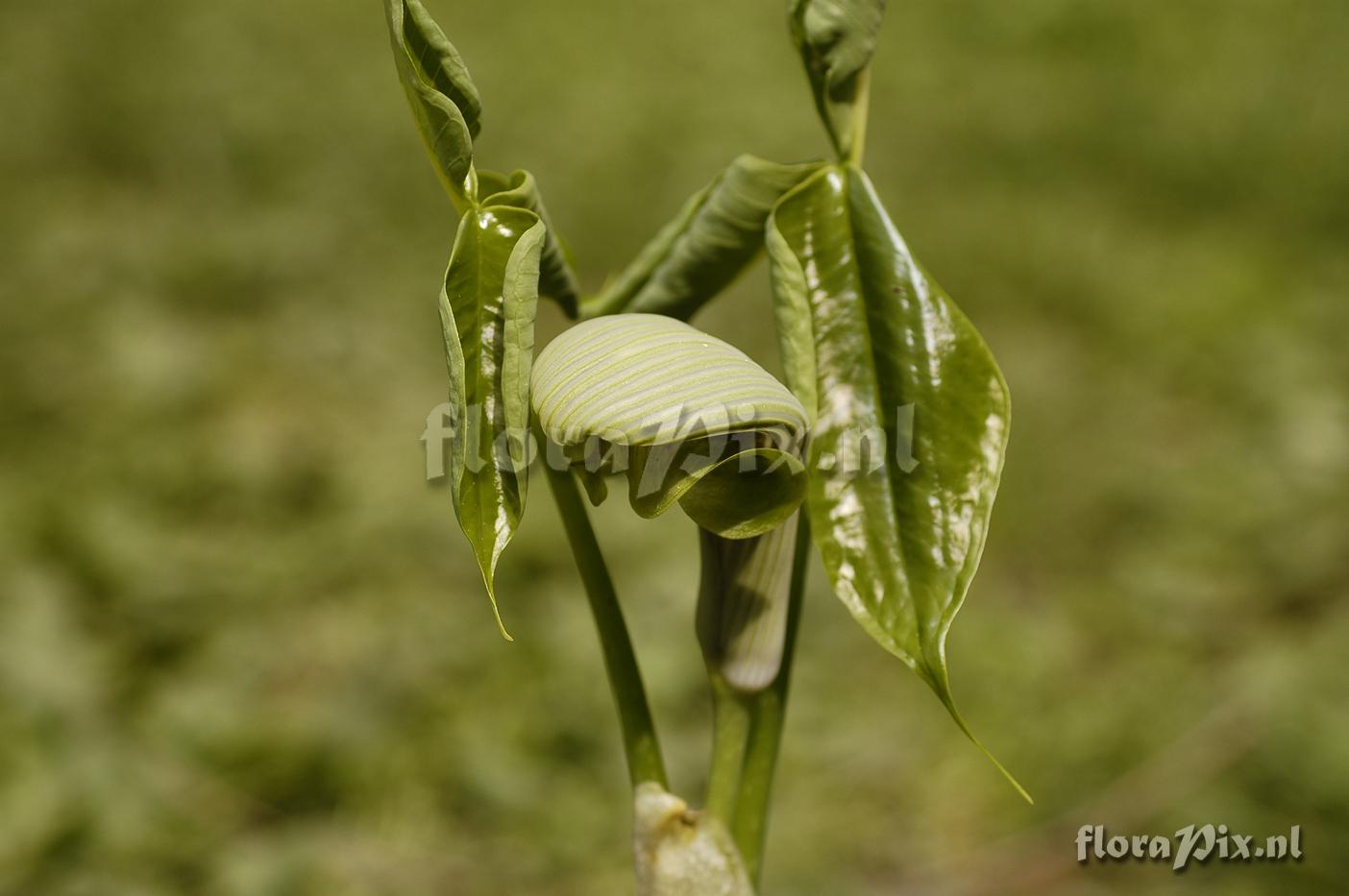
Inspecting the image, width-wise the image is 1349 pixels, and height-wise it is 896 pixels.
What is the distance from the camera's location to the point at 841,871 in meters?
1.13

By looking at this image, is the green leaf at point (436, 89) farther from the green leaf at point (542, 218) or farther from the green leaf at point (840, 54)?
the green leaf at point (840, 54)

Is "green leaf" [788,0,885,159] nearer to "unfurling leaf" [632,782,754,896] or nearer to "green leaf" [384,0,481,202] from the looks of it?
"green leaf" [384,0,481,202]

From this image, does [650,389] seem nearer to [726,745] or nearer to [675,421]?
[675,421]

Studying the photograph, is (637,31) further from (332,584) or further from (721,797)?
(721,797)

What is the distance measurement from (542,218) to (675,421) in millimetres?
115

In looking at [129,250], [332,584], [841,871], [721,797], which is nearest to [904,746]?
[841,871]

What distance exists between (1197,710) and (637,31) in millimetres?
2140

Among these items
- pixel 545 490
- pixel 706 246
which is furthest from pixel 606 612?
pixel 545 490

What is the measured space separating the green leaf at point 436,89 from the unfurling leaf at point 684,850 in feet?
0.85

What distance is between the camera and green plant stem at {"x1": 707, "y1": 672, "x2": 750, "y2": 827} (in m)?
0.51

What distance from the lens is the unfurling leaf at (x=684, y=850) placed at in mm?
498

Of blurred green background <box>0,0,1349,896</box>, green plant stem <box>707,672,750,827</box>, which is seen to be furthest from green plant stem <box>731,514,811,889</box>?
blurred green background <box>0,0,1349,896</box>

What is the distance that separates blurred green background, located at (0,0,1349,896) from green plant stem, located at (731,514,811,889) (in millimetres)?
576

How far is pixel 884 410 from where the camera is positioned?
476mm
